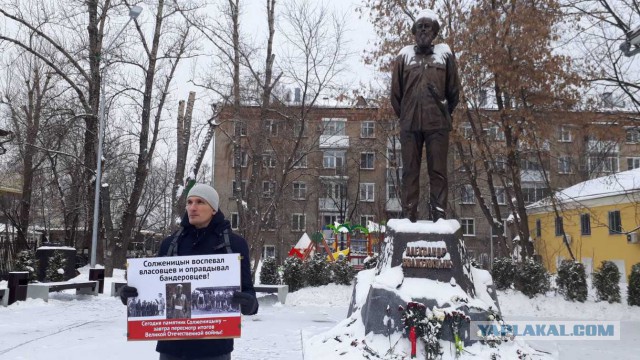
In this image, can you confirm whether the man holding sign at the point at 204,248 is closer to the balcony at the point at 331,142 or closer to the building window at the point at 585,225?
the balcony at the point at 331,142

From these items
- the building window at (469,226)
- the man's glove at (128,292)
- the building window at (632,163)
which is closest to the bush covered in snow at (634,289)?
the man's glove at (128,292)

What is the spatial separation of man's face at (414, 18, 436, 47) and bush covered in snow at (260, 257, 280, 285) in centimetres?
1098

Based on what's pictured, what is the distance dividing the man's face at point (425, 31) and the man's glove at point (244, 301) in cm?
527

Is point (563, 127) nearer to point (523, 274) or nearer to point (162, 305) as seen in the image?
point (523, 274)

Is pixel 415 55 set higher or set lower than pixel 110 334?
higher

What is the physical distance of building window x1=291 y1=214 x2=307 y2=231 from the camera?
43812 mm

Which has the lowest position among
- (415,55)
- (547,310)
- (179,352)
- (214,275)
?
(547,310)

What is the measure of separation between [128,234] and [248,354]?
1558cm

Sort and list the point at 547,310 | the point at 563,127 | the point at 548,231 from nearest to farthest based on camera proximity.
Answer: the point at 547,310
the point at 563,127
the point at 548,231

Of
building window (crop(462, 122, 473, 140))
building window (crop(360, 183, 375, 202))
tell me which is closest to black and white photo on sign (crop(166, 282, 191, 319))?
building window (crop(462, 122, 473, 140))

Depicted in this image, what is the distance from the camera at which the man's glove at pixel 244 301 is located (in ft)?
10.8

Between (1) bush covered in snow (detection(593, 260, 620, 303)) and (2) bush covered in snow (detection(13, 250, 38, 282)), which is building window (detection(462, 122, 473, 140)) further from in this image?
(2) bush covered in snow (detection(13, 250, 38, 282))

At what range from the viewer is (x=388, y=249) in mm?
7223

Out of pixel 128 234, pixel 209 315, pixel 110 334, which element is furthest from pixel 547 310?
pixel 128 234
